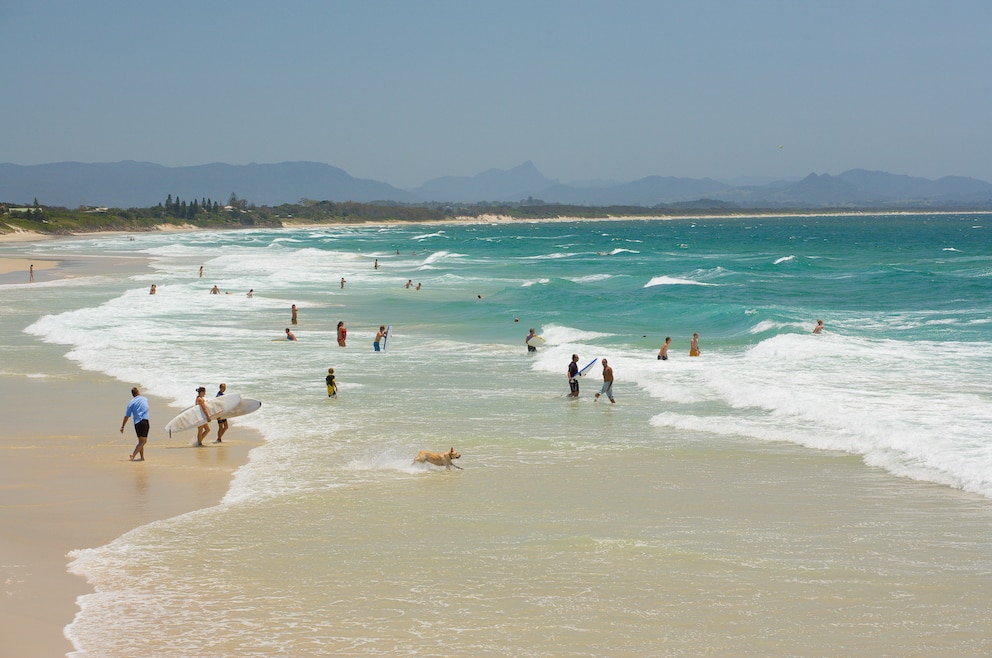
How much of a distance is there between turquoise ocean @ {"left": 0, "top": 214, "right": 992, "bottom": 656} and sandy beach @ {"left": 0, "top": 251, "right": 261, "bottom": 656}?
0.89ft

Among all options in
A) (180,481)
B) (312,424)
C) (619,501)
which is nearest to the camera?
(619,501)

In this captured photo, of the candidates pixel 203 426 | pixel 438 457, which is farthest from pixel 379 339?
Result: pixel 438 457

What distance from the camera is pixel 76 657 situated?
7660 millimetres

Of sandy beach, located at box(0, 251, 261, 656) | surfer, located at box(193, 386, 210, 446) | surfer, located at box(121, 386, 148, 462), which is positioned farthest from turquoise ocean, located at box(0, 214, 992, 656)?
surfer, located at box(121, 386, 148, 462)

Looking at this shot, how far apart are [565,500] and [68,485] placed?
622cm

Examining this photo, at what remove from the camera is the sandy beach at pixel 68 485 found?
8.75m

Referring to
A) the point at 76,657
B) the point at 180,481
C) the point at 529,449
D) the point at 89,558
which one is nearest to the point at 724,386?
the point at 529,449

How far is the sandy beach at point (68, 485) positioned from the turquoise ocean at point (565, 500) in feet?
0.89

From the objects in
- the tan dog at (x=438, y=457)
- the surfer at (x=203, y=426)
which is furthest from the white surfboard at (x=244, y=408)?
the tan dog at (x=438, y=457)

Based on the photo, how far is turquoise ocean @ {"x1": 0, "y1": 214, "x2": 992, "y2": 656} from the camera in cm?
837

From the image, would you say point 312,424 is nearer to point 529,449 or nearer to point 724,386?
point 529,449

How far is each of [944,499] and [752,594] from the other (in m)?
4.43

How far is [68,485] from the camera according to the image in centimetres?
1296

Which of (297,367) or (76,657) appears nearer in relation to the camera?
(76,657)
